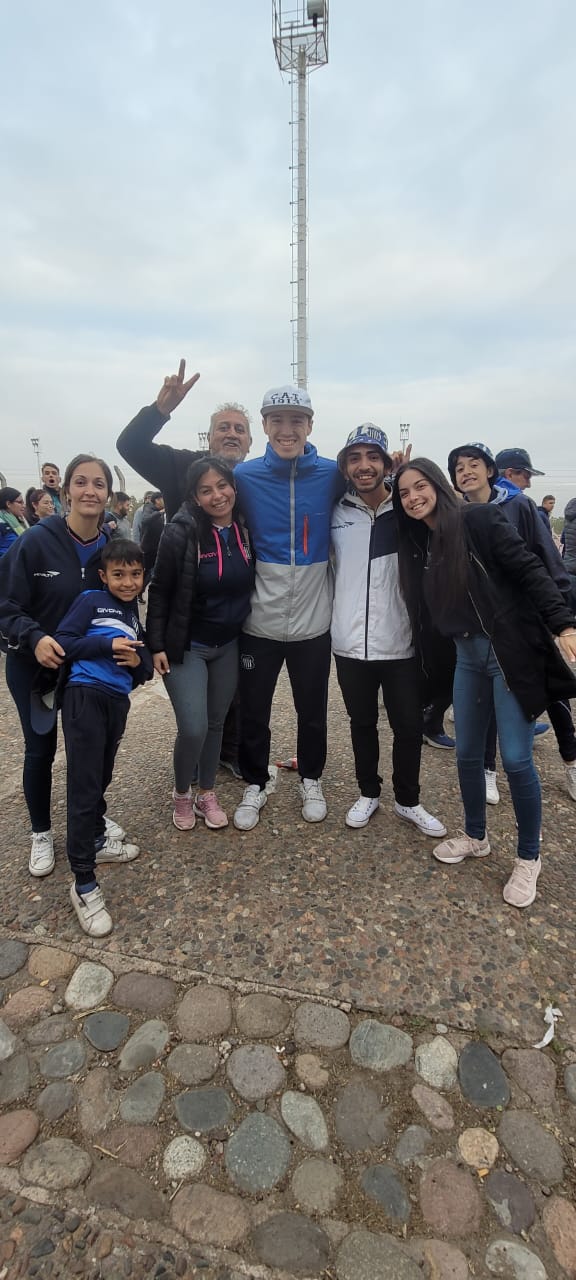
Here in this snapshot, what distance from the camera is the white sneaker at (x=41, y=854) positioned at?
9.61ft

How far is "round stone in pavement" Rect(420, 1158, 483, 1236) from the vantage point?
1.54 metres

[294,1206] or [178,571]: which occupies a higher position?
[178,571]

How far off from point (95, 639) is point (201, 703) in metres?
0.72

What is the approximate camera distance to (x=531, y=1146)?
1.73m

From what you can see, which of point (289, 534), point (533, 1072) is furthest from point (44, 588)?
point (533, 1072)

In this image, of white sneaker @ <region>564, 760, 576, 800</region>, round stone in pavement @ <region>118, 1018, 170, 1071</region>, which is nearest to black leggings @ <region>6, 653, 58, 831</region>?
round stone in pavement @ <region>118, 1018, 170, 1071</region>

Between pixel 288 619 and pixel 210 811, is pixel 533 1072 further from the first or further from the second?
pixel 288 619

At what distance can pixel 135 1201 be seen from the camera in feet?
5.23

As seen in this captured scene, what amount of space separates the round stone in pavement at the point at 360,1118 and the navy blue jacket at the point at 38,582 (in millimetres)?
2058

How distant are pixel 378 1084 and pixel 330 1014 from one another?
29 cm

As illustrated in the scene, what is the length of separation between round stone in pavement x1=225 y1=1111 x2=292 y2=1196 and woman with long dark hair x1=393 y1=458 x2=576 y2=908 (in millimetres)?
1449

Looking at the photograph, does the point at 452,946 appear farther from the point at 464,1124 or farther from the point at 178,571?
the point at 178,571

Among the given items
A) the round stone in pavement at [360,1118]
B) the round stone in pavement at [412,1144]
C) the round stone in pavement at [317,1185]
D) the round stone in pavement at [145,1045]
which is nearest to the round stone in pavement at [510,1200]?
the round stone in pavement at [412,1144]

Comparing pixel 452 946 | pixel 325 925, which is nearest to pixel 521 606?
pixel 452 946
